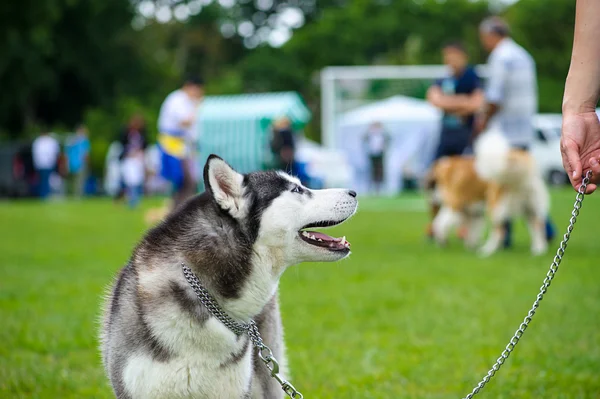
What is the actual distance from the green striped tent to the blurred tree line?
7.36m

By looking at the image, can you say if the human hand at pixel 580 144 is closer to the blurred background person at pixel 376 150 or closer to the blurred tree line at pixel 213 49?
the blurred background person at pixel 376 150

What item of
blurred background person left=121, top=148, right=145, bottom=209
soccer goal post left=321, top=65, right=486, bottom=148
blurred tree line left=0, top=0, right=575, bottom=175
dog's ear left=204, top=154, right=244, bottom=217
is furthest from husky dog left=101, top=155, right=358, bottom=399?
blurred tree line left=0, top=0, right=575, bottom=175

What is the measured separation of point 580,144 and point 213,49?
5565cm

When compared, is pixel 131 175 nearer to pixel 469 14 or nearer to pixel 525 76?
pixel 525 76

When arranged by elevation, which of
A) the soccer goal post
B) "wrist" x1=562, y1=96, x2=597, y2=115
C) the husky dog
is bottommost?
the soccer goal post

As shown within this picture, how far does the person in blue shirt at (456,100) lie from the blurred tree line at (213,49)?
21.4m

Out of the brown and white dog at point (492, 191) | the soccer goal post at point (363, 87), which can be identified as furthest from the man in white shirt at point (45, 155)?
the brown and white dog at point (492, 191)

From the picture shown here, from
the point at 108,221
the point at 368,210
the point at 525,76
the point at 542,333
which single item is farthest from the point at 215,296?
the point at 368,210

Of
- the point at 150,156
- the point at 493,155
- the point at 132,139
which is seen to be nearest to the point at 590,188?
the point at 493,155

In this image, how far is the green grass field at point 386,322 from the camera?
422cm

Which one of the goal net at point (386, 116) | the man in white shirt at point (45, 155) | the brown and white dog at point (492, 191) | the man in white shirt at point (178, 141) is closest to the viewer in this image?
the brown and white dog at point (492, 191)

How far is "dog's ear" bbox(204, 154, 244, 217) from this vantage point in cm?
285

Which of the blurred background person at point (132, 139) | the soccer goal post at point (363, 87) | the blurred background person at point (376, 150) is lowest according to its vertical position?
the blurred background person at point (376, 150)

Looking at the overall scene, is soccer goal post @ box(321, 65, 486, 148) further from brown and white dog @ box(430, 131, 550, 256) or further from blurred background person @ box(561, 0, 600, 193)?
blurred background person @ box(561, 0, 600, 193)
